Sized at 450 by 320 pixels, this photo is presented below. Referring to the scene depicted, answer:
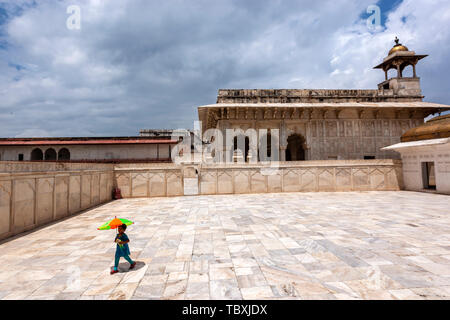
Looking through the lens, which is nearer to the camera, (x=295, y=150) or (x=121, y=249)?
(x=121, y=249)

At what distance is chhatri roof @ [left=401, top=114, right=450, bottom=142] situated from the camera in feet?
38.7

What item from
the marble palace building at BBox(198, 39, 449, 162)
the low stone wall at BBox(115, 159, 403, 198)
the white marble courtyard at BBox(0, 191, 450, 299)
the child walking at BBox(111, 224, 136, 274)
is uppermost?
the marble palace building at BBox(198, 39, 449, 162)

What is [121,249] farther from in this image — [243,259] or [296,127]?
[296,127]

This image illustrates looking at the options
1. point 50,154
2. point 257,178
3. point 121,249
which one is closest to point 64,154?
point 50,154

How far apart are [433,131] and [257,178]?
10448 millimetres

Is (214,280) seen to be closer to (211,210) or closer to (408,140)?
(211,210)

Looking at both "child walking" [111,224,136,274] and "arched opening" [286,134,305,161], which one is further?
"arched opening" [286,134,305,161]

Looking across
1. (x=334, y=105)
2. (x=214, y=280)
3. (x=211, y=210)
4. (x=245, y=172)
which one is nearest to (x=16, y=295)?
(x=214, y=280)

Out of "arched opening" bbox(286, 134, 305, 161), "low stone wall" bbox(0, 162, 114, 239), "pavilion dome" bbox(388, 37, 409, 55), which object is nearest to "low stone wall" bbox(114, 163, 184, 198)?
"low stone wall" bbox(0, 162, 114, 239)

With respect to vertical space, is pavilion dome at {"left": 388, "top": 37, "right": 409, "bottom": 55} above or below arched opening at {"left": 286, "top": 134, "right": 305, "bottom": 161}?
above

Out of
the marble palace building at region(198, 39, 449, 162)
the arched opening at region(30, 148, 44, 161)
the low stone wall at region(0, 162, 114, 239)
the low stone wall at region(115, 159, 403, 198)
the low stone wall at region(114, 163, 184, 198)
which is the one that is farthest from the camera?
the arched opening at region(30, 148, 44, 161)

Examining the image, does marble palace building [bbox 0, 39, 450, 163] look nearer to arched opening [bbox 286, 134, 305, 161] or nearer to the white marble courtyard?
arched opening [bbox 286, 134, 305, 161]

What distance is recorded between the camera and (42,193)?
6922mm

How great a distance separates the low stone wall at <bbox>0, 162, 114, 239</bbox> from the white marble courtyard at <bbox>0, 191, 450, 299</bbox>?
0.58 meters
